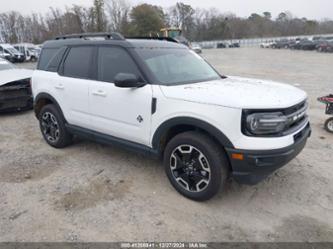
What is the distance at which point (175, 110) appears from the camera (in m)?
2.94

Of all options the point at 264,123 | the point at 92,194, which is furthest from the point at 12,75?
the point at 264,123

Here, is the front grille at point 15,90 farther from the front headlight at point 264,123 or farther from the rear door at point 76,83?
the front headlight at point 264,123

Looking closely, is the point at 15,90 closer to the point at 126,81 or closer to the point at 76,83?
the point at 76,83

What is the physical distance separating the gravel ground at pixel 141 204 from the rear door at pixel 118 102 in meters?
0.66

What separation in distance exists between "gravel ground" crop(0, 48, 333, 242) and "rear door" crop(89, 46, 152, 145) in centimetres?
66

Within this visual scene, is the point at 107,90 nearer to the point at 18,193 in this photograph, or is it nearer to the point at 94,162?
the point at 94,162

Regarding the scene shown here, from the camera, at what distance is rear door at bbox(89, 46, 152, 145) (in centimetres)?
324

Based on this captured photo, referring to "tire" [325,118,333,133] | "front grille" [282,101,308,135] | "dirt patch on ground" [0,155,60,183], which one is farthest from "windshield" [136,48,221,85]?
"tire" [325,118,333,133]

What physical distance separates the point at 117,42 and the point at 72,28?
56.3 m

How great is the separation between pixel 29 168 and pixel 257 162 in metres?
3.34

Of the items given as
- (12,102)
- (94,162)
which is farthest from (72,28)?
(94,162)

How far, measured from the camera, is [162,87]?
3.09 metres

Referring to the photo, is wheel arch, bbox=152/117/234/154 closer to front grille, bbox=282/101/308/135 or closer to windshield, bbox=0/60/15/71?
front grille, bbox=282/101/308/135

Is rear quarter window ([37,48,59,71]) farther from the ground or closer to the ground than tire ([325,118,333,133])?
farther from the ground
